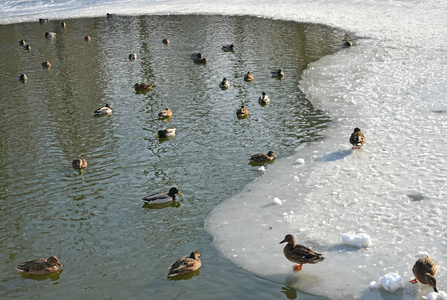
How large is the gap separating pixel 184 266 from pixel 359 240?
10.4ft

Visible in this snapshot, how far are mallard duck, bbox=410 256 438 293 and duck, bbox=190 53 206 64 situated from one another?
16.6 meters

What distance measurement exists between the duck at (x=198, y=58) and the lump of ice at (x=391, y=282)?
1659 cm

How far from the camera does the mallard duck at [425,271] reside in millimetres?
7625

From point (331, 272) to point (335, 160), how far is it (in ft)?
16.1

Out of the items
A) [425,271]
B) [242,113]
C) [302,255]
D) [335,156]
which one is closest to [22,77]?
[242,113]

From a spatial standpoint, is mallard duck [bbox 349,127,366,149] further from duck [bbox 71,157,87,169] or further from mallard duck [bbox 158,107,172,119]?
duck [bbox 71,157,87,169]

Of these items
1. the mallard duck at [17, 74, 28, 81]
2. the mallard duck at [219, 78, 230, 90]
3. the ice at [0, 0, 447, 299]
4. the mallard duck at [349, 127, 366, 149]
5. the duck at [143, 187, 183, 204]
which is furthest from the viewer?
the mallard duck at [17, 74, 28, 81]

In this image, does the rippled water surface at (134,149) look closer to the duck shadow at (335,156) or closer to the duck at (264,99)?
the duck at (264,99)

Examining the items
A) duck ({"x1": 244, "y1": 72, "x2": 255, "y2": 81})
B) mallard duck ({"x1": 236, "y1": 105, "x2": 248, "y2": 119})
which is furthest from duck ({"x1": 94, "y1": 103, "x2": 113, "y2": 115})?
duck ({"x1": 244, "y1": 72, "x2": 255, "y2": 81})

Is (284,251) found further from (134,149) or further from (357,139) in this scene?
(134,149)

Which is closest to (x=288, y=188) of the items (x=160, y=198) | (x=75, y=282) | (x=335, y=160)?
(x=335, y=160)

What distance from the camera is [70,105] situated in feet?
60.6

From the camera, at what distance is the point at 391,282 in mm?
7836

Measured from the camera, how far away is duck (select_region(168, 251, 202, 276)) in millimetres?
8711
